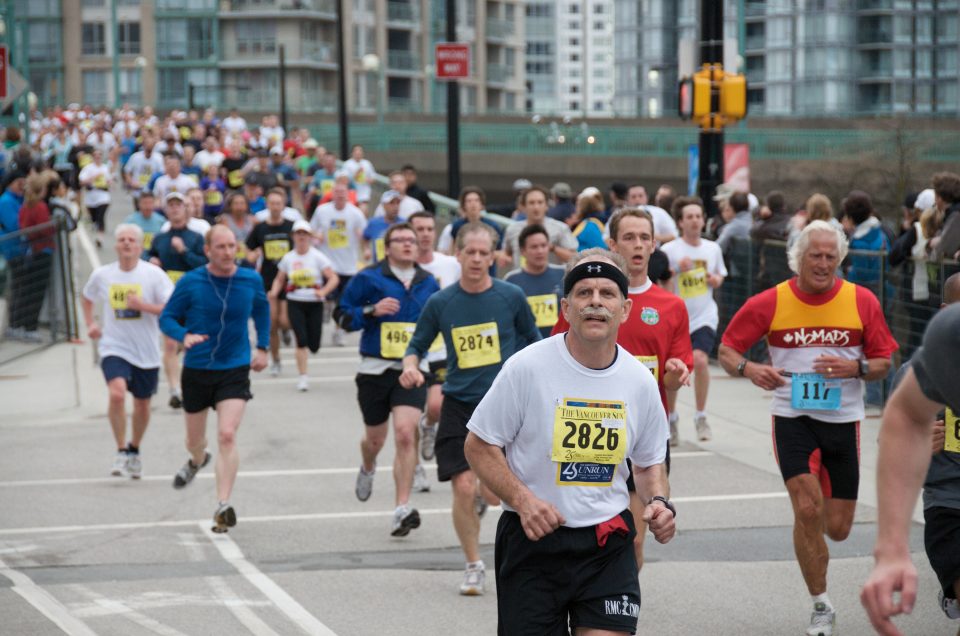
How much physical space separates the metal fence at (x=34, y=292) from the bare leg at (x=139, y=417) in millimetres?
7114

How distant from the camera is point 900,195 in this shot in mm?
40500

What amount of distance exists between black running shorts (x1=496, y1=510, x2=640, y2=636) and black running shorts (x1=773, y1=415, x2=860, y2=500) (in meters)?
2.45

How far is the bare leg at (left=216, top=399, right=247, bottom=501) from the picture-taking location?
10438 mm

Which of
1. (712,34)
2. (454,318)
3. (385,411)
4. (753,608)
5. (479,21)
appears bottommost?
(753,608)

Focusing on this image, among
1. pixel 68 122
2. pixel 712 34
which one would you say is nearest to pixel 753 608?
pixel 712 34

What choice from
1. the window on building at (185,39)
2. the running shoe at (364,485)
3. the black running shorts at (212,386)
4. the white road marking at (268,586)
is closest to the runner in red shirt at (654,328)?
the white road marking at (268,586)

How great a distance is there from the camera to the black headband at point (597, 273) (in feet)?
18.5

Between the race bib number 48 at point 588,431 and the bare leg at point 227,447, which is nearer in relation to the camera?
the race bib number 48 at point 588,431

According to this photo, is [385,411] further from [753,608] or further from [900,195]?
[900,195]

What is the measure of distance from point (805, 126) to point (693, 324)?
48927mm

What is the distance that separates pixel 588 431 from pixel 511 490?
1.07 ft

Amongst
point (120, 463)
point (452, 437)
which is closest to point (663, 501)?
point (452, 437)

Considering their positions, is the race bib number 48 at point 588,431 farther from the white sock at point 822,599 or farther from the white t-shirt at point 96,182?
the white t-shirt at point 96,182

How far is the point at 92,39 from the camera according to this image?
107m
